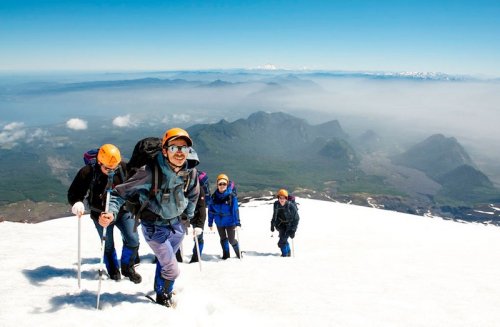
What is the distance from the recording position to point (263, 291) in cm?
789

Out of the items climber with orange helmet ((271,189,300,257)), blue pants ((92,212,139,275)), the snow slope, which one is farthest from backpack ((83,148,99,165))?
climber with orange helmet ((271,189,300,257))

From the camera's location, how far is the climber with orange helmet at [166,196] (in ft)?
17.5

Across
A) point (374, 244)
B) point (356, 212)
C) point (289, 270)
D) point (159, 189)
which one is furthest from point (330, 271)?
point (356, 212)

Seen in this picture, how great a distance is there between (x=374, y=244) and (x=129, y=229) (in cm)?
1538

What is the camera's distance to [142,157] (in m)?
6.05

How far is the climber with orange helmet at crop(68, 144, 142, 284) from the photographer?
7211mm

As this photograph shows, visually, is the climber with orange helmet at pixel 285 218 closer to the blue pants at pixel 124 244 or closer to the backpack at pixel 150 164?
the blue pants at pixel 124 244

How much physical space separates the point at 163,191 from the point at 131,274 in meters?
3.76

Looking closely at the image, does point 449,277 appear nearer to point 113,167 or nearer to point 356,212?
point 113,167

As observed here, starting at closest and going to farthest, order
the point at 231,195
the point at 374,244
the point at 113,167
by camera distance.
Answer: the point at 113,167
the point at 231,195
the point at 374,244

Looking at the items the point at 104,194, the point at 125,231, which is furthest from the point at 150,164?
the point at 125,231

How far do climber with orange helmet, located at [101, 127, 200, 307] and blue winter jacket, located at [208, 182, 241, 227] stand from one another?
637 centimetres

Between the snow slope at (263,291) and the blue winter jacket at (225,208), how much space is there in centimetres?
174

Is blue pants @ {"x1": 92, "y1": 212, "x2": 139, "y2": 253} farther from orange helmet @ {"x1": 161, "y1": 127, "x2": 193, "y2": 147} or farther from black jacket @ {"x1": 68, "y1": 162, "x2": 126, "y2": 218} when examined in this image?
orange helmet @ {"x1": 161, "y1": 127, "x2": 193, "y2": 147}
